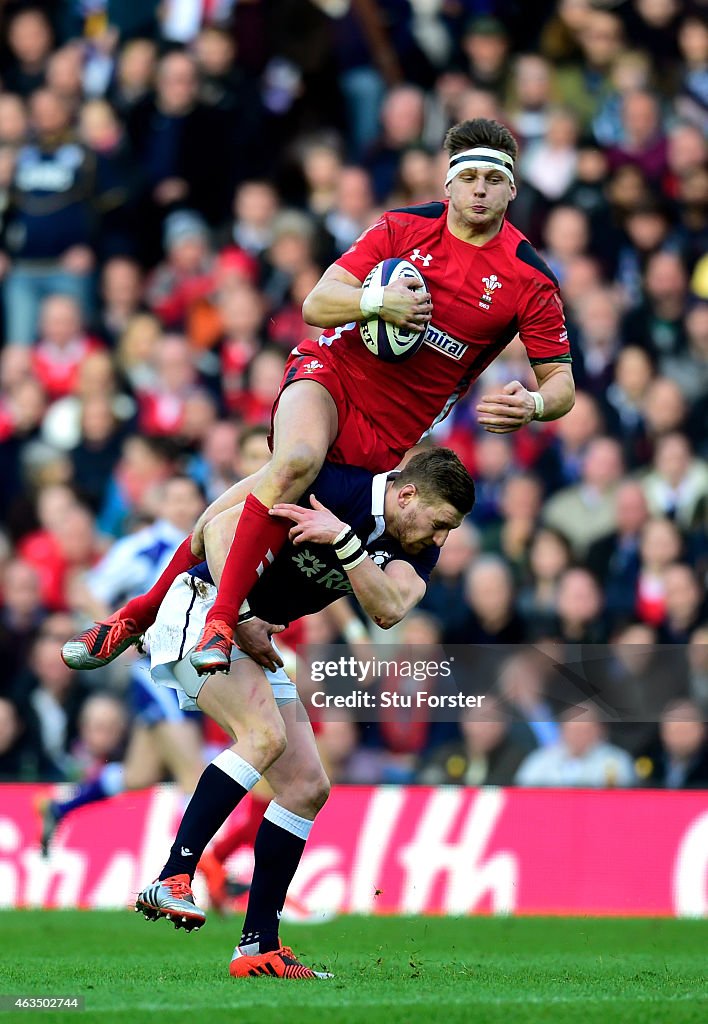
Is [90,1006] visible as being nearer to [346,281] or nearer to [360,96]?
[346,281]

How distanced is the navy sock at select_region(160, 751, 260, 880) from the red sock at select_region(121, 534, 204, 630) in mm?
1199

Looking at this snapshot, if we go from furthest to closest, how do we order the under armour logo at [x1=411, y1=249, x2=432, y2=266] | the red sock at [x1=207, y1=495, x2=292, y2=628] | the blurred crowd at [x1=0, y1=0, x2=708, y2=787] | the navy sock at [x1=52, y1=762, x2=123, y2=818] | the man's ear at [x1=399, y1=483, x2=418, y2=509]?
Answer: the blurred crowd at [x1=0, y1=0, x2=708, y2=787] → the navy sock at [x1=52, y1=762, x2=123, y2=818] → the under armour logo at [x1=411, y1=249, x2=432, y2=266] → the red sock at [x1=207, y1=495, x2=292, y2=628] → the man's ear at [x1=399, y1=483, x2=418, y2=509]

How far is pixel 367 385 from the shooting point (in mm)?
8211

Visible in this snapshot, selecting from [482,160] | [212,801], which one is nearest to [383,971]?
[212,801]

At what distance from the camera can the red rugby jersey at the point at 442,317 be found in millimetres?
8219

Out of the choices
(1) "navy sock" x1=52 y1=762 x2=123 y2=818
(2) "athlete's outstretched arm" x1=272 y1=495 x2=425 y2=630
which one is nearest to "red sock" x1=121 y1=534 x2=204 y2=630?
(2) "athlete's outstretched arm" x1=272 y1=495 x2=425 y2=630

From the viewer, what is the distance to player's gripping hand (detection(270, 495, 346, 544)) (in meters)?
7.45

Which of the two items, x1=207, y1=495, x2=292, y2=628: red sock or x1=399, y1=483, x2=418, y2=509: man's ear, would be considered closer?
x1=399, y1=483, x2=418, y2=509: man's ear

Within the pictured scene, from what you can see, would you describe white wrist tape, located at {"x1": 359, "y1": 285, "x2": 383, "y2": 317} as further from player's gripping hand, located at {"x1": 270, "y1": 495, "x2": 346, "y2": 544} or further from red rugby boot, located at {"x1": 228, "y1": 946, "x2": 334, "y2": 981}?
red rugby boot, located at {"x1": 228, "y1": 946, "x2": 334, "y2": 981}

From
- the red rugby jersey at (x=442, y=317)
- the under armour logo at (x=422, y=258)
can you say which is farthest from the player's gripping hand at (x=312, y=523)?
the under armour logo at (x=422, y=258)

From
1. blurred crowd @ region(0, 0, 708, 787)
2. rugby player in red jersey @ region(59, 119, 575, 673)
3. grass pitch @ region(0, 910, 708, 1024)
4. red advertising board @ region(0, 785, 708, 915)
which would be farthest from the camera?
blurred crowd @ region(0, 0, 708, 787)

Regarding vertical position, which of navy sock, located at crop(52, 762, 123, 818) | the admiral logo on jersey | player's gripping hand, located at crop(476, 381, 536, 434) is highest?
the admiral logo on jersey

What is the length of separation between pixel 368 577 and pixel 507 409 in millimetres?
972

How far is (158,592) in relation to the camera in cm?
862
